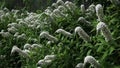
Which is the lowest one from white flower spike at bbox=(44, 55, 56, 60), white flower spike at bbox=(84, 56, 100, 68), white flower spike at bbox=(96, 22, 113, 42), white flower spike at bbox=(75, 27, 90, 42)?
white flower spike at bbox=(84, 56, 100, 68)

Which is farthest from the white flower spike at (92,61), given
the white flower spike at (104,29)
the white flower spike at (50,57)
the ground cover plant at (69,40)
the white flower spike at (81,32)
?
the white flower spike at (50,57)

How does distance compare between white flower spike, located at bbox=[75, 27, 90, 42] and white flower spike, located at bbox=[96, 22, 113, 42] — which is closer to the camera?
white flower spike, located at bbox=[96, 22, 113, 42]

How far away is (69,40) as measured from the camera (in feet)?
17.6

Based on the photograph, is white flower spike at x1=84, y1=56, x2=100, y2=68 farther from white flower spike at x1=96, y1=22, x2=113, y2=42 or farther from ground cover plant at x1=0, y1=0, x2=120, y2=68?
white flower spike at x1=96, y1=22, x2=113, y2=42

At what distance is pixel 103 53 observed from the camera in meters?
4.29

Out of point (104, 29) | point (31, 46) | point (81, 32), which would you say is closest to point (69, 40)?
point (31, 46)

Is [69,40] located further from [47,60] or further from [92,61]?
[92,61]

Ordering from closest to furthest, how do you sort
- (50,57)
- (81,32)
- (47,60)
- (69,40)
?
(81,32)
(50,57)
(47,60)
(69,40)

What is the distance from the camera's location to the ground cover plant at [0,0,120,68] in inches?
163

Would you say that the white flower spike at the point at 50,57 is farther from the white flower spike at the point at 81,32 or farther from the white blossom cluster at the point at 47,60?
the white flower spike at the point at 81,32

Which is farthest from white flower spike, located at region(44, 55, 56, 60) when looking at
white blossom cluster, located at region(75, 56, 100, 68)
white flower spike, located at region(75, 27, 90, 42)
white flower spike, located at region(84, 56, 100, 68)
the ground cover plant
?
white flower spike, located at region(84, 56, 100, 68)

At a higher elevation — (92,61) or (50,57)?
(50,57)

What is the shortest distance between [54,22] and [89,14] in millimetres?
785

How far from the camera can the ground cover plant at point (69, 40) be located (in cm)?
415
